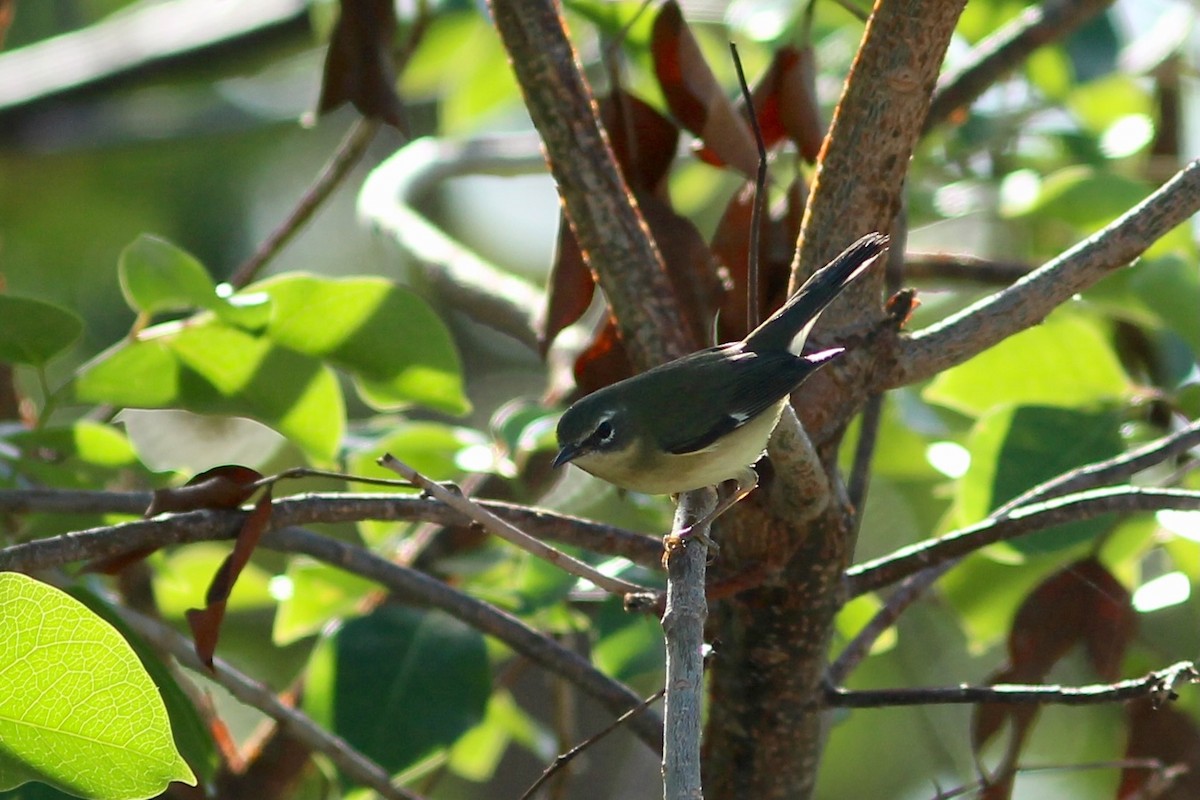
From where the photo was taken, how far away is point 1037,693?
162 cm

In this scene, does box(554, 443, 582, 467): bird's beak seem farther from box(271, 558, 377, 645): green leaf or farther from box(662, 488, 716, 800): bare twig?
box(662, 488, 716, 800): bare twig

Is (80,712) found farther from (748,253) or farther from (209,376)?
(748,253)

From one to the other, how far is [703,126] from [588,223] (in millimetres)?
328

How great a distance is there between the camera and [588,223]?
180 centimetres

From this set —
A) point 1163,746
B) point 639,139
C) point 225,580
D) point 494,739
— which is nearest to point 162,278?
point 225,580

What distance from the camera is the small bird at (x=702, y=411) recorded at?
172cm

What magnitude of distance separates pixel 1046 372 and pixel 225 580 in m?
1.57

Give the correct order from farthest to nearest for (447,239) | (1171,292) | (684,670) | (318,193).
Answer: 1. (447,239)
2. (318,193)
3. (1171,292)
4. (684,670)

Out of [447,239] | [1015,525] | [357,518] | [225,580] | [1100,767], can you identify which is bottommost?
[225,580]

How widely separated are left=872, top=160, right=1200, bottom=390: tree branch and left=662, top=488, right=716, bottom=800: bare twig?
382 mm

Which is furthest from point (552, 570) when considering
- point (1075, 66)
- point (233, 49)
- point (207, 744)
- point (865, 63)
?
point (233, 49)

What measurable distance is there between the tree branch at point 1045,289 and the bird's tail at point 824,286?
114 millimetres

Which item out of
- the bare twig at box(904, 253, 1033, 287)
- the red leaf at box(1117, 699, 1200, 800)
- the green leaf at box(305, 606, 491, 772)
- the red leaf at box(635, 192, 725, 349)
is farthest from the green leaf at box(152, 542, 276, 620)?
the red leaf at box(1117, 699, 1200, 800)

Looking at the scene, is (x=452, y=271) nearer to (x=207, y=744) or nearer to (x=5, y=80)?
(x=207, y=744)
